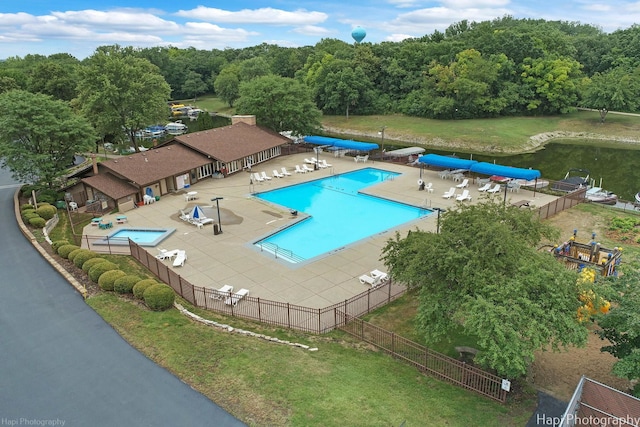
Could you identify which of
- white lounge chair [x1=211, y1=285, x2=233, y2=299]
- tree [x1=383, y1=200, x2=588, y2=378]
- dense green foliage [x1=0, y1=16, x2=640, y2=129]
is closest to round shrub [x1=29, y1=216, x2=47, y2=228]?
white lounge chair [x1=211, y1=285, x2=233, y2=299]

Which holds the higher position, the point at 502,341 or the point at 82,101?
the point at 82,101

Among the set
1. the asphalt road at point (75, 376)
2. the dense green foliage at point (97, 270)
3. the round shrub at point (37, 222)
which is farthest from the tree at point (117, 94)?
the asphalt road at point (75, 376)

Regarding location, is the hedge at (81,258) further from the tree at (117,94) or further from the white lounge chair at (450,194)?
the tree at (117,94)

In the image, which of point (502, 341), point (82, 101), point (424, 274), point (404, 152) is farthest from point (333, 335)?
point (82, 101)

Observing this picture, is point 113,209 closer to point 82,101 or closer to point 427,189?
point 82,101

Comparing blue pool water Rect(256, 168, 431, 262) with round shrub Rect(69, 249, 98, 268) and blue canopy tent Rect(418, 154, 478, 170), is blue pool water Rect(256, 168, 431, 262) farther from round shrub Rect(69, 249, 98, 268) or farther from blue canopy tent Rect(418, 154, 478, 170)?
round shrub Rect(69, 249, 98, 268)

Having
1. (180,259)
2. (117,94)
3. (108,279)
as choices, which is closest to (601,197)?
(180,259)
